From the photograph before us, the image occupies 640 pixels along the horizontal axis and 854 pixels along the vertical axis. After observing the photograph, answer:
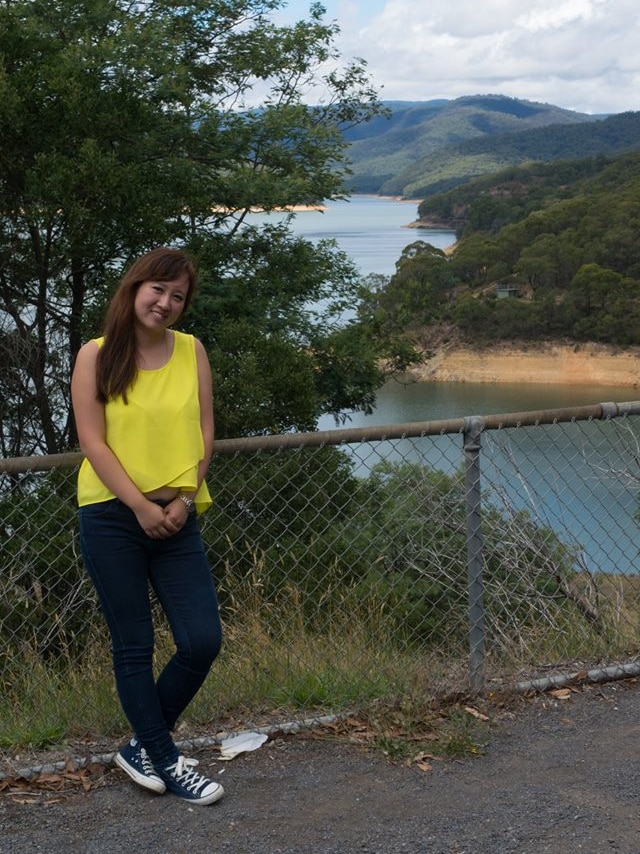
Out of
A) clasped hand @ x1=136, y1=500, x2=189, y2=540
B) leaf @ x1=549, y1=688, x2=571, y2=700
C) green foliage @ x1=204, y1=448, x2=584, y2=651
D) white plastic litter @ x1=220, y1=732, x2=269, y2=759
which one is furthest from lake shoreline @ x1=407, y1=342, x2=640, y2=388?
clasped hand @ x1=136, y1=500, x2=189, y2=540

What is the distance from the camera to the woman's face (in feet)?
10.7

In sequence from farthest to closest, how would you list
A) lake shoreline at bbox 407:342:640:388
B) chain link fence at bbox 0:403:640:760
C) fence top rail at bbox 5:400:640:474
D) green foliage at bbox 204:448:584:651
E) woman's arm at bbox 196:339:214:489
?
lake shoreline at bbox 407:342:640:388, green foliage at bbox 204:448:584:651, chain link fence at bbox 0:403:640:760, fence top rail at bbox 5:400:640:474, woman's arm at bbox 196:339:214:489

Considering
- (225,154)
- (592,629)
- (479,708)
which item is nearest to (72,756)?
(479,708)

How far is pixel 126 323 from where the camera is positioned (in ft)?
10.6

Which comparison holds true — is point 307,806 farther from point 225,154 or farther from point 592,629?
point 225,154

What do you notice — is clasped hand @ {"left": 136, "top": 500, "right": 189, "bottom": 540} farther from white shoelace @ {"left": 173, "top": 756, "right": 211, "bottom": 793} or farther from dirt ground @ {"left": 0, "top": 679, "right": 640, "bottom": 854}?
dirt ground @ {"left": 0, "top": 679, "right": 640, "bottom": 854}

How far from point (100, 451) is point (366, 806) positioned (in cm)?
141

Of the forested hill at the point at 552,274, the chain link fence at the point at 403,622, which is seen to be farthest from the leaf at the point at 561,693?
the forested hill at the point at 552,274

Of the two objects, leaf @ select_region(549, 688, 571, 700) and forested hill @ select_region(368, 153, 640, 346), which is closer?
leaf @ select_region(549, 688, 571, 700)

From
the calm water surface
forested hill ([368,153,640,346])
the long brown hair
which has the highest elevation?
the calm water surface

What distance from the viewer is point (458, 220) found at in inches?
3743

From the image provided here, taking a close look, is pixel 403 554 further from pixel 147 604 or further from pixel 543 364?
pixel 543 364

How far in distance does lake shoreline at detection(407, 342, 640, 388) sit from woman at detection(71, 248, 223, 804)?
160 ft

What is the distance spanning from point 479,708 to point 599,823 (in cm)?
92
